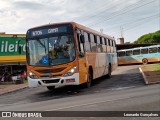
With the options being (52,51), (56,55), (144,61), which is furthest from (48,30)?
(144,61)

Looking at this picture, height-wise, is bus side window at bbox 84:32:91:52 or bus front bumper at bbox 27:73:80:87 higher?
bus side window at bbox 84:32:91:52

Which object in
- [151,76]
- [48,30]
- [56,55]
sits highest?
[48,30]

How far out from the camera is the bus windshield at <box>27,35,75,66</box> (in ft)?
51.0

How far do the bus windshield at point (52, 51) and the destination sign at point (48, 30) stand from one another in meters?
0.28

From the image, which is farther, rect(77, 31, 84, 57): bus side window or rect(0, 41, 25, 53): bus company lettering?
rect(0, 41, 25, 53): bus company lettering

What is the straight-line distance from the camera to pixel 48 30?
1612 centimetres

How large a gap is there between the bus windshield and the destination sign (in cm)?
28

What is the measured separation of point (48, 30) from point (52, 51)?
114 cm

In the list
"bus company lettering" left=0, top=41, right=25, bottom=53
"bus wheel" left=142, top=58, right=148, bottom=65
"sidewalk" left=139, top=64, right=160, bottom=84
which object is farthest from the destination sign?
"bus wheel" left=142, top=58, right=148, bottom=65

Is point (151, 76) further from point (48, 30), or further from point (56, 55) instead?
point (48, 30)

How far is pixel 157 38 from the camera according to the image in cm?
10319

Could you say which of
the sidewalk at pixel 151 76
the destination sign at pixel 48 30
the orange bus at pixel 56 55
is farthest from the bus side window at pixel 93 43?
the destination sign at pixel 48 30

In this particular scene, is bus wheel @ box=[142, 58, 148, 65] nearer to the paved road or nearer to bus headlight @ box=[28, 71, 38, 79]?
the paved road

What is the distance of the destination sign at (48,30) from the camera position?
15.9m
